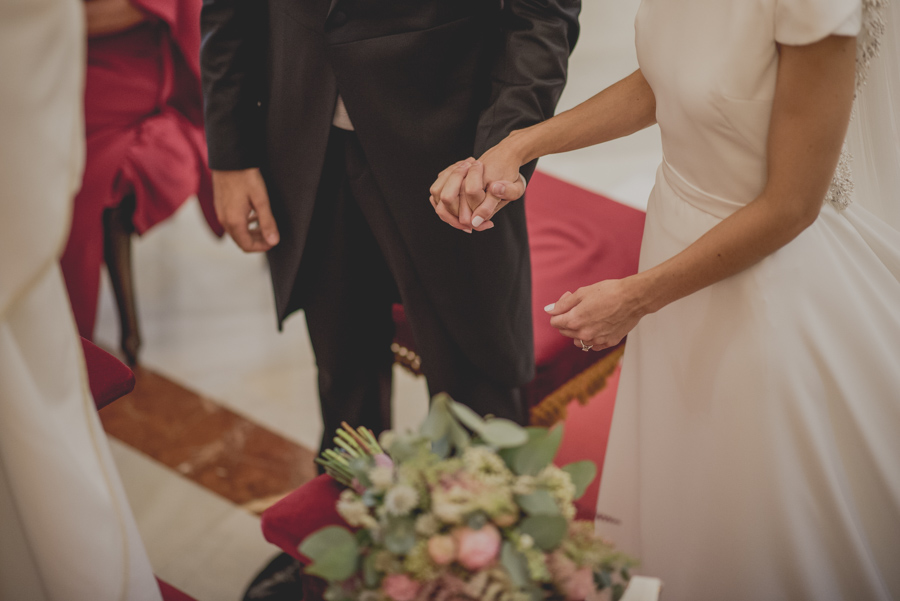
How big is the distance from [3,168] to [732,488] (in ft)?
3.39

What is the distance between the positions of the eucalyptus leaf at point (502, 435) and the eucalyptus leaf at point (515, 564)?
88 mm

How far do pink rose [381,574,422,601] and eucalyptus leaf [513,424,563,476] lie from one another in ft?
0.48

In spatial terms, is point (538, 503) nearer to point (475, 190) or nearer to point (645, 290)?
point (645, 290)

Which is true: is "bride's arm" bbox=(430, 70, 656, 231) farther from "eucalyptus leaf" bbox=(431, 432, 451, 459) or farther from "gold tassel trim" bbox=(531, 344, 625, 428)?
"gold tassel trim" bbox=(531, 344, 625, 428)

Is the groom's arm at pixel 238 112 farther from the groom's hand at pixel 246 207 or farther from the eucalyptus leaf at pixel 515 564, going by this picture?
the eucalyptus leaf at pixel 515 564

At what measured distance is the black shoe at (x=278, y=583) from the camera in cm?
175

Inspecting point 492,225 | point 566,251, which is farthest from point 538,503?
point 566,251

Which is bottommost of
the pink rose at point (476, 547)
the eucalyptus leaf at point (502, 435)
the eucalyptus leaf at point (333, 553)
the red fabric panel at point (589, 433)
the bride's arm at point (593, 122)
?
the red fabric panel at point (589, 433)

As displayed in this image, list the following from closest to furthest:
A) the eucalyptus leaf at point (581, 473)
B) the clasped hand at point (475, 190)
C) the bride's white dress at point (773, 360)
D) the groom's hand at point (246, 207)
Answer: the eucalyptus leaf at point (581, 473) < the bride's white dress at point (773, 360) < the clasped hand at point (475, 190) < the groom's hand at point (246, 207)

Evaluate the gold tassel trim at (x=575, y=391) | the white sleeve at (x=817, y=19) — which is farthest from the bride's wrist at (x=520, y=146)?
the gold tassel trim at (x=575, y=391)

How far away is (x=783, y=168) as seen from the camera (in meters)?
0.92

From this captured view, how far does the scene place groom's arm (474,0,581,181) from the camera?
4.09 ft

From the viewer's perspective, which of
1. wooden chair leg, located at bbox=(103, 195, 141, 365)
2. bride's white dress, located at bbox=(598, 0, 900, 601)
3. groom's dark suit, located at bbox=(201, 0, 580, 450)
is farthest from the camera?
wooden chair leg, located at bbox=(103, 195, 141, 365)

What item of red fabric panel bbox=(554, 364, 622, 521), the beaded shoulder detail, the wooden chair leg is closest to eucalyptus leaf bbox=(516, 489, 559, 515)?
the beaded shoulder detail
